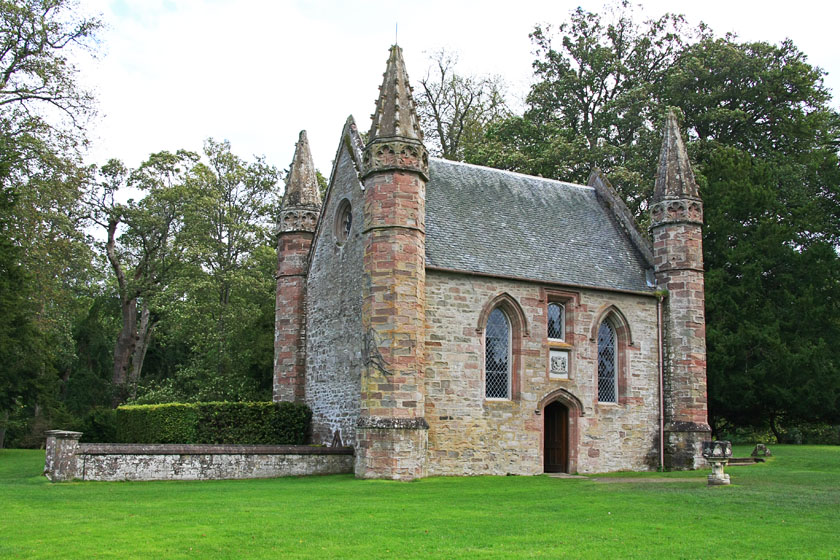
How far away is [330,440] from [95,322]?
96.8ft

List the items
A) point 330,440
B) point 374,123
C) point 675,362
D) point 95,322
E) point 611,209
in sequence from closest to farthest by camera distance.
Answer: point 374,123, point 330,440, point 675,362, point 611,209, point 95,322

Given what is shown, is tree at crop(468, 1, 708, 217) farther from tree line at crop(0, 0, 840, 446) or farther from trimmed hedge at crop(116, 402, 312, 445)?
trimmed hedge at crop(116, 402, 312, 445)

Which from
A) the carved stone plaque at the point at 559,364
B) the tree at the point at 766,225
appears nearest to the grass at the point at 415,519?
the carved stone plaque at the point at 559,364

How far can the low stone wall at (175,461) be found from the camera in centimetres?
1684

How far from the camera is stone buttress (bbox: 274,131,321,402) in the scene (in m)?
24.9

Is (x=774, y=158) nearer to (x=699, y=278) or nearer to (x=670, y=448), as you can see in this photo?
(x=699, y=278)

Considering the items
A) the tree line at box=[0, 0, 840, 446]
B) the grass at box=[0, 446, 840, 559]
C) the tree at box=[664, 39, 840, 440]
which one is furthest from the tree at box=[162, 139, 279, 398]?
the tree at box=[664, 39, 840, 440]

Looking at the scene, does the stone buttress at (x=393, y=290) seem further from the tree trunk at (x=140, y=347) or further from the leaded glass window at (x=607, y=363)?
the tree trunk at (x=140, y=347)

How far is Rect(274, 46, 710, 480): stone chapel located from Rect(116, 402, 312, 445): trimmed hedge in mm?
908

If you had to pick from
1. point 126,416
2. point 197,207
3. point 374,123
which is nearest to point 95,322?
point 197,207

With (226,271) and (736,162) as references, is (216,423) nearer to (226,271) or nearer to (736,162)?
(226,271)

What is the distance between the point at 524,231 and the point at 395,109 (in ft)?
20.6

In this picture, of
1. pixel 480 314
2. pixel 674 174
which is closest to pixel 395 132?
pixel 480 314

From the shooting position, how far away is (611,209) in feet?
90.1
